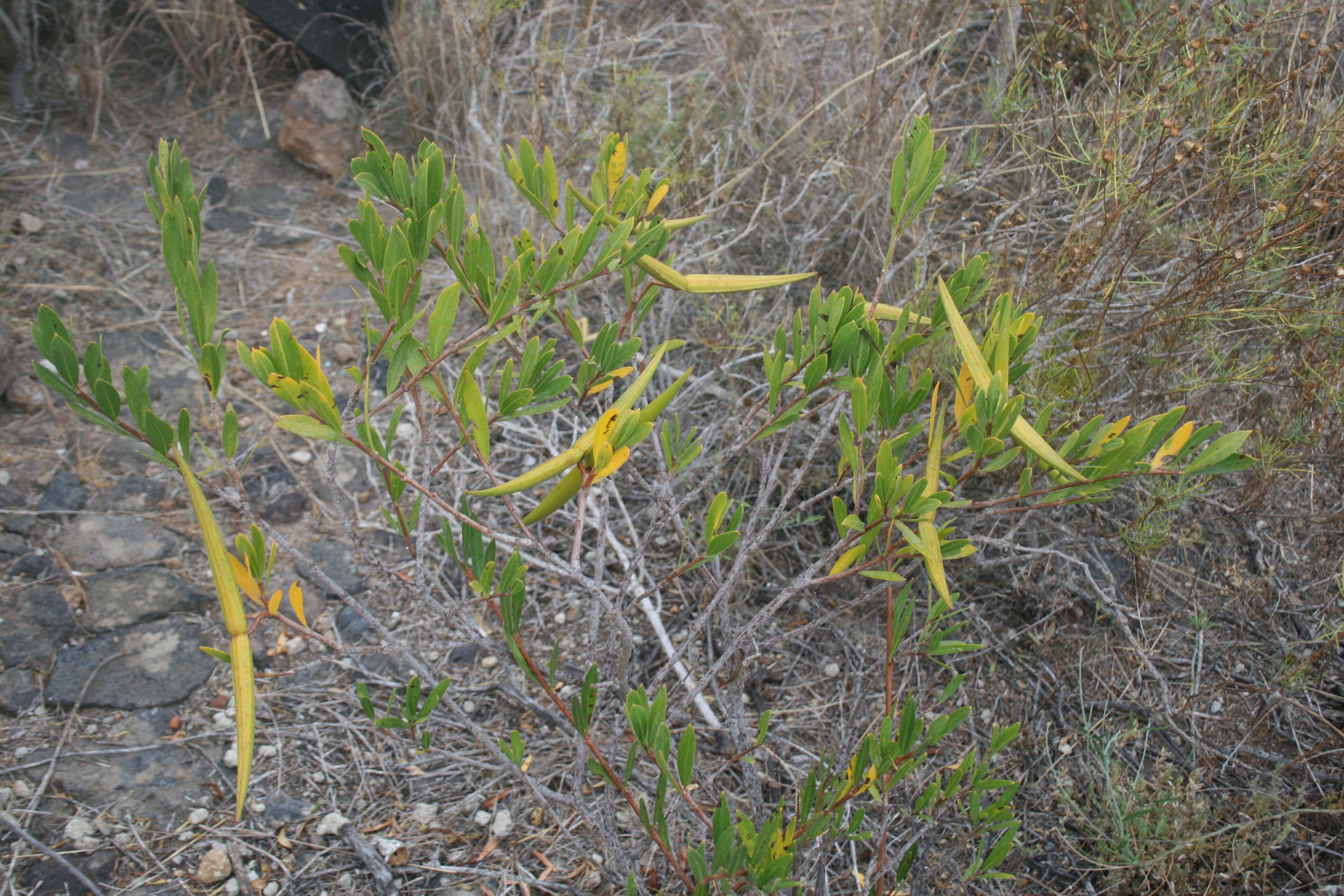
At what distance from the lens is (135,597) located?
1.80 meters

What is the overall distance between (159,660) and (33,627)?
0.26 meters

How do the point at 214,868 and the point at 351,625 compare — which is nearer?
the point at 214,868

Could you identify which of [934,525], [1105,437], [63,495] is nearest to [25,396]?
[63,495]

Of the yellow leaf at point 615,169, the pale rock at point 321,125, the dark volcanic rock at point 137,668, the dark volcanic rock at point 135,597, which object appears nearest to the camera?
the yellow leaf at point 615,169

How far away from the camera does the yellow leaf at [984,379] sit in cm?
93

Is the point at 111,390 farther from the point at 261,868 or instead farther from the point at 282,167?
the point at 282,167

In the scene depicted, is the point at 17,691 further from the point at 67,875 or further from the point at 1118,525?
the point at 1118,525

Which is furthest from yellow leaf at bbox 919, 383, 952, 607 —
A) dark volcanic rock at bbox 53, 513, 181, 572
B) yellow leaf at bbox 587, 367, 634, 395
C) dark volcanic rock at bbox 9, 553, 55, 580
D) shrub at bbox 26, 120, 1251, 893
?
dark volcanic rock at bbox 9, 553, 55, 580

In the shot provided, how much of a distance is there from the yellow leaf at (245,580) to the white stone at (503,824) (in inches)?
28.1

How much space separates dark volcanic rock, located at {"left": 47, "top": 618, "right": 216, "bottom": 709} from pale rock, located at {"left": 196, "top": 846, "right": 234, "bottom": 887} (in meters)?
0.38

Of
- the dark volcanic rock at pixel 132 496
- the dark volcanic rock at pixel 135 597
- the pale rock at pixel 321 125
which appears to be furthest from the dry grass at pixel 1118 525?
the pale rock at pixel 321 125

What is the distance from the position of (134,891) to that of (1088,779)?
1697 mm

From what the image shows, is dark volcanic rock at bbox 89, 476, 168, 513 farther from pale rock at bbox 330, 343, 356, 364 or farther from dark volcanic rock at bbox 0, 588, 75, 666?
pale rock at bbox 330, 343, 356, 364

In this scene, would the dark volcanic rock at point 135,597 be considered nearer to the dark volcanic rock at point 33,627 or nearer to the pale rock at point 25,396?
the dark volcanic rock at point 33,627
